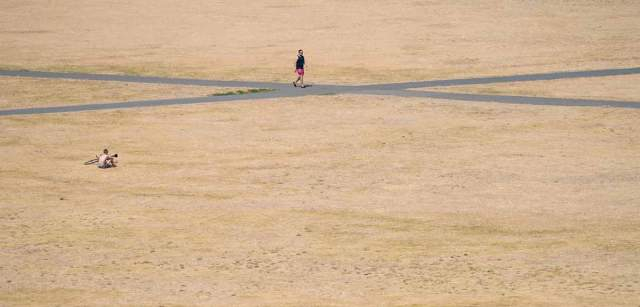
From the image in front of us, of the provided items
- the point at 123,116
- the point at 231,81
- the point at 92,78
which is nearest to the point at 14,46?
the point at 92,78

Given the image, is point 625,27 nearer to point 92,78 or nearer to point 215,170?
point 92,78

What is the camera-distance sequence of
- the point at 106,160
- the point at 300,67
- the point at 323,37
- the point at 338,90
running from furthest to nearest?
the point at 323,37
the point at 338,90
the point at 300,67
the point at 106,160

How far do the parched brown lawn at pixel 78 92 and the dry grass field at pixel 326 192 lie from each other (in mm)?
160

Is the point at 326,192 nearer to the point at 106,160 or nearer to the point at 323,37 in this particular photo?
the point at 106,160

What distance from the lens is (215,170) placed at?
29844mm

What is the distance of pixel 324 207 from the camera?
25.7m

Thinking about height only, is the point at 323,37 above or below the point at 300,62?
above

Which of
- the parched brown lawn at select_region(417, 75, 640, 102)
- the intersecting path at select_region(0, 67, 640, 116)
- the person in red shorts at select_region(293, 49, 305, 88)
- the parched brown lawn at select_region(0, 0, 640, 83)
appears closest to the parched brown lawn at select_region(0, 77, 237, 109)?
the intersecting path at select_region(0, 67, 640, 116)

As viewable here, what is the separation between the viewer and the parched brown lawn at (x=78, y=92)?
41.7 metres

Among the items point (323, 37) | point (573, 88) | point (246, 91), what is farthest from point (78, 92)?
point (323, 37)

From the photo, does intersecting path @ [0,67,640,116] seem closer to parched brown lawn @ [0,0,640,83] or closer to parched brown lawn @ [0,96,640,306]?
parched brown lawn @ [0,96,640,306]

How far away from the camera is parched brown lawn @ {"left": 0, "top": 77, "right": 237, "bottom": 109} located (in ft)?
137

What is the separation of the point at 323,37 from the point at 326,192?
116 ft

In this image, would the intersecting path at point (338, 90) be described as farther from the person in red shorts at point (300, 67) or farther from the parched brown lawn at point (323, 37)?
the parched brown lawn at point (323, 37)
